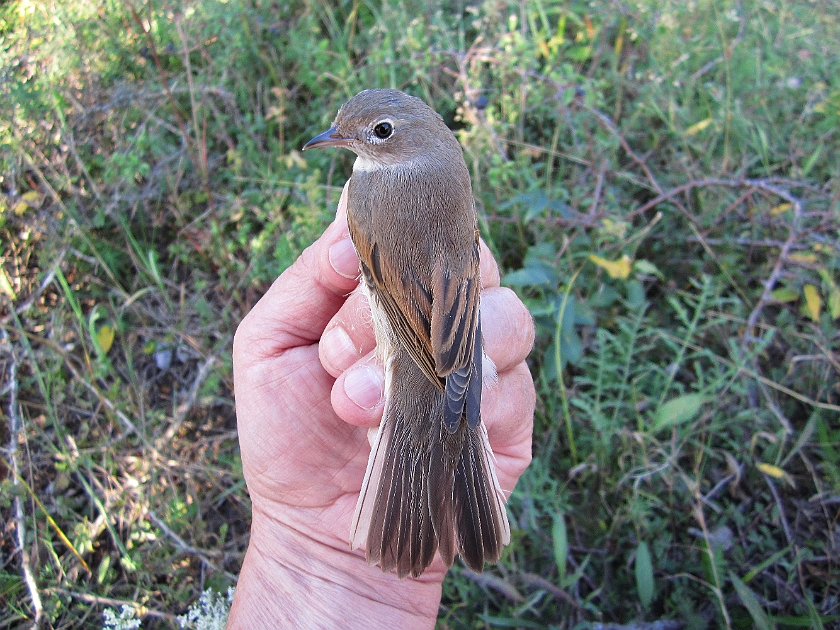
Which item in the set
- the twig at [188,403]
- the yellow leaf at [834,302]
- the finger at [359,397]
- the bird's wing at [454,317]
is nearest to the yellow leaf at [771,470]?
the yellow leaf at [834,302]

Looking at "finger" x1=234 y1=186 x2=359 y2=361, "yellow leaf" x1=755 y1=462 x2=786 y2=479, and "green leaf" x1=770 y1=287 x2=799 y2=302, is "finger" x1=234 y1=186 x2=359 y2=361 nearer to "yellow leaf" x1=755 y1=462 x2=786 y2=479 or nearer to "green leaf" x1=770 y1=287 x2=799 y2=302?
"yellow leaf" x1=755 y1=462 x2=786 y2=479

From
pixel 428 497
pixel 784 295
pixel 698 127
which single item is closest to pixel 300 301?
pixel 428 497

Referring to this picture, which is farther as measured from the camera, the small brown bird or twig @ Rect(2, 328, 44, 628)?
twig @ Rect(2, 328, 44, 628)

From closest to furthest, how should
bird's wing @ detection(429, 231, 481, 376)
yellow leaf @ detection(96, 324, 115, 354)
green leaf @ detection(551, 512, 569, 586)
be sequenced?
1. bird's wing @ detection(429, 231, 481, 376)
2. green leaf @ detection(551, 512, 569, 586)
3. yellow leaf @ detection(96, 324, 115, 354)

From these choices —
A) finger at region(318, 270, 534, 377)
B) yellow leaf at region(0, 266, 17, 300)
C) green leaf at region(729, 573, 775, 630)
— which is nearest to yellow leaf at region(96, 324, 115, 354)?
yellow leaf at region(0, 266, 17, 300)

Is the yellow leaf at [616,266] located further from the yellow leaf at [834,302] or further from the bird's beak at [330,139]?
the bird's beak at [330,139]

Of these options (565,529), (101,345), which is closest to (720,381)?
(565,529)
